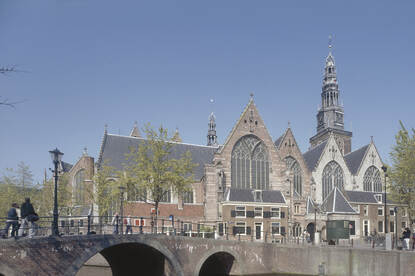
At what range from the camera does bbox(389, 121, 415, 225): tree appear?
39531mm

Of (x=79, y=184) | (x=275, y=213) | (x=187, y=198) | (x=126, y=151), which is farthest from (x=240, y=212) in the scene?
(x=79, y=184)

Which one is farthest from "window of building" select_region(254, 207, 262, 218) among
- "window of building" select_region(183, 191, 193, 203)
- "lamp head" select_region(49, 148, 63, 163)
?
"lamp head" select_region(49, 148, 63, 163)

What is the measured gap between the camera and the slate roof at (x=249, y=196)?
49719 mm

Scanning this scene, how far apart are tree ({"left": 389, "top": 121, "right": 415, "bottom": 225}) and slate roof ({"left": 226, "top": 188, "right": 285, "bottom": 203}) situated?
1464 cm

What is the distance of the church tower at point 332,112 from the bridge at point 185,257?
149 feet

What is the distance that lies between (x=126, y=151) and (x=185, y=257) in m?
25.2

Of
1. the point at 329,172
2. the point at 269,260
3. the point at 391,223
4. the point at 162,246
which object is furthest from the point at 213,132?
the point at 162,246

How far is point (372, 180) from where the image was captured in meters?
64.8

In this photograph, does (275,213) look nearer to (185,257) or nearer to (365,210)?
(365,210)

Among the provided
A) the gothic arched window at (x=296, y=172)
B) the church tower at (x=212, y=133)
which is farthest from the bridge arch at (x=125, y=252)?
the church tower at (x=212, y=133)

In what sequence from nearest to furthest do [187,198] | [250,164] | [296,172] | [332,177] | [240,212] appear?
[240,212] → [187,198] → [250,164] → [296,172] → [332,177]

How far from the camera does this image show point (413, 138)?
40844mm

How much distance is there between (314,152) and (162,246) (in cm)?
4309

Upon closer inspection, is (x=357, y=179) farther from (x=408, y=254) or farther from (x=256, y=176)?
(x=408, y=254)
